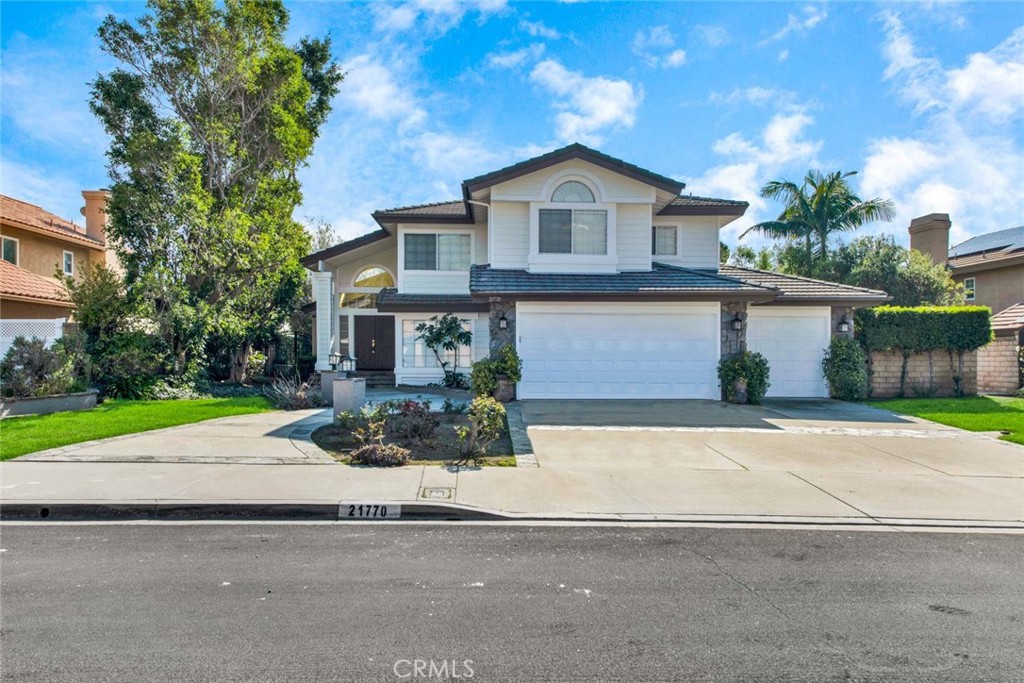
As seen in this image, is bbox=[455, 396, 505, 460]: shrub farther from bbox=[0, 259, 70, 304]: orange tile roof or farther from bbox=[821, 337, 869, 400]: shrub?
bbox=[0, 259, 70, 304]: orange tile roof

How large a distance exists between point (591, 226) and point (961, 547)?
11.7 meters

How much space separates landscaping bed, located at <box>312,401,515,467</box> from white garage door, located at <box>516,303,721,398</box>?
161 inches

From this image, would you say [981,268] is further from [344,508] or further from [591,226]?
[344,508]

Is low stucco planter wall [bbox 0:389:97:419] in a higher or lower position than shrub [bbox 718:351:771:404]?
lower

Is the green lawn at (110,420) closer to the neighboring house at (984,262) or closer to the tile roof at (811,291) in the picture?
the tile roof at (811,291)

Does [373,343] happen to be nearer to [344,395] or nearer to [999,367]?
[344,395]

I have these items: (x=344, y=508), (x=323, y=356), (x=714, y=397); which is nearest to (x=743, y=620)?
(x=344, y=508)

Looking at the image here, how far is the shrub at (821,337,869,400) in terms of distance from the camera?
49.2ft

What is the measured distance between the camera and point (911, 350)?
15.6 meters

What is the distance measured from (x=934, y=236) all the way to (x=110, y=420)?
3175 cm

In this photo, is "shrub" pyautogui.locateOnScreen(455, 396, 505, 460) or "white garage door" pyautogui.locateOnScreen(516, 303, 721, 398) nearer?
"shrub" pyautogui.locateOnScreen(455, 396, 505, 460)

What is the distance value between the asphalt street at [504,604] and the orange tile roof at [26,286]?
48.2 feet

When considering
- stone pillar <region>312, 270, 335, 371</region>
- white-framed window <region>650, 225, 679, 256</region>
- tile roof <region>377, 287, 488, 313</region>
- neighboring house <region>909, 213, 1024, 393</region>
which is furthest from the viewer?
neighboring house <region>909, 213, 1024, 393</region>

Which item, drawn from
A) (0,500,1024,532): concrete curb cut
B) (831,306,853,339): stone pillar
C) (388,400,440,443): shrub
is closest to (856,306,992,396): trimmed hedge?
(831,306,853,339): stone pillar
